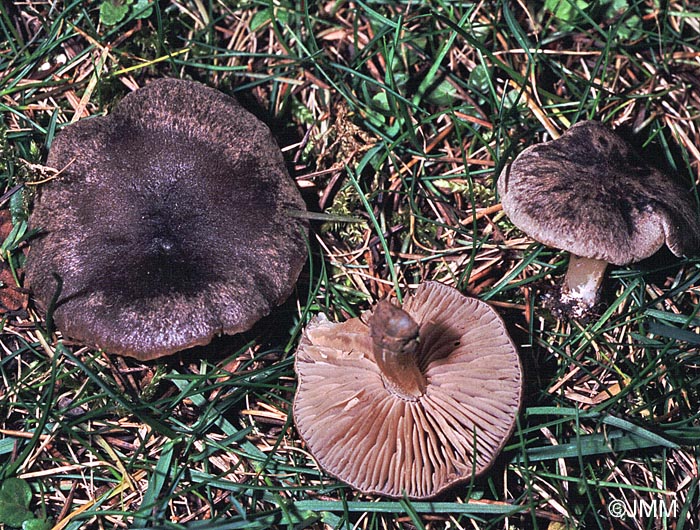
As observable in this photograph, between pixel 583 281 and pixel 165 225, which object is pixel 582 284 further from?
pixel 165 225

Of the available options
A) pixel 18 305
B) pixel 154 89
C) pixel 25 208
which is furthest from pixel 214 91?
pixel 18 305

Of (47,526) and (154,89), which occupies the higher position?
(154,89)

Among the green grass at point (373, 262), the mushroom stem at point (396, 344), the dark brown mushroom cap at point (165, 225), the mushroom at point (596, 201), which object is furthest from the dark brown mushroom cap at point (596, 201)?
the dark brown mushroom cap at point (165, 225)

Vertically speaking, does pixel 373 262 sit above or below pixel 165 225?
below

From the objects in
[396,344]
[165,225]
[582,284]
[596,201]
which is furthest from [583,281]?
[165,225]

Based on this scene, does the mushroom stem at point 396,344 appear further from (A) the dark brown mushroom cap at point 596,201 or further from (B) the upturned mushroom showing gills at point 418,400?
(A) the dark brown mushroom cap at point 596,201

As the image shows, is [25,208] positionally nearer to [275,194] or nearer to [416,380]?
[275,194]
